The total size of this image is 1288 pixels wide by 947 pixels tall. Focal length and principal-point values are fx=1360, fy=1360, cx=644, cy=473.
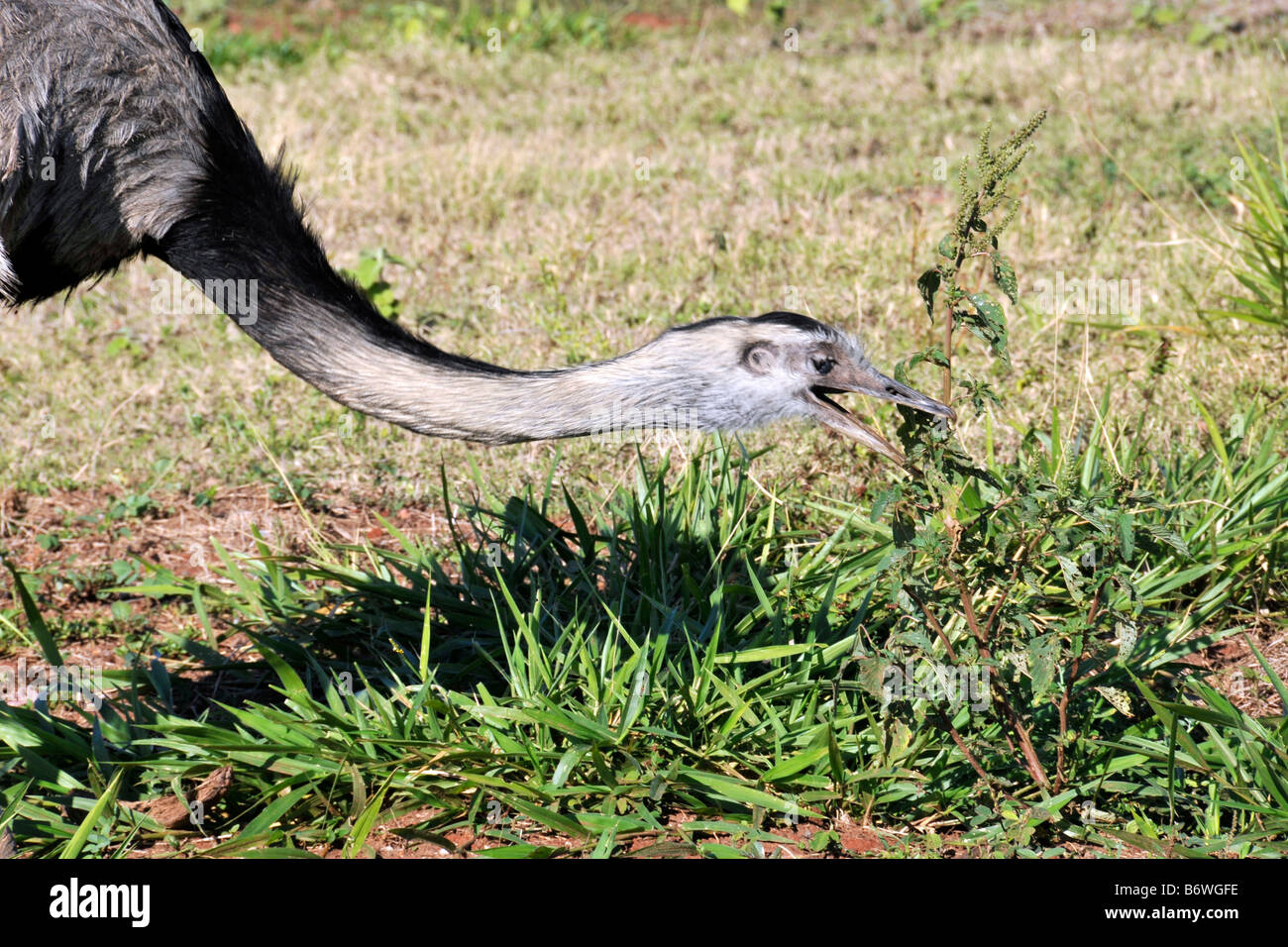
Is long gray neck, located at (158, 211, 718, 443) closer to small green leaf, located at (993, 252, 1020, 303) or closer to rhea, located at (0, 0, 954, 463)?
rhea, located at (0, 0, 954, 463)

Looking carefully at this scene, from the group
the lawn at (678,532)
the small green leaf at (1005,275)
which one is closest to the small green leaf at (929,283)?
the small green leaf at (1005,275)

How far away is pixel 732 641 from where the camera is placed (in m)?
4.10

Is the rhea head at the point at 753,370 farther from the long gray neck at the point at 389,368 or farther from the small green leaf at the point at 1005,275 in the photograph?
the small green leaf at the point at 1005,275

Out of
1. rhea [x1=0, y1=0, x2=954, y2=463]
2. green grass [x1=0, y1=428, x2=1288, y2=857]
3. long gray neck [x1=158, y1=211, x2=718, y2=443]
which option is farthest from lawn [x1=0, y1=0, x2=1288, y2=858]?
long gray neck [x1=158, y1=211, x2=718, y2=443]

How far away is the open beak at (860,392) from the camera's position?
349 centimetres

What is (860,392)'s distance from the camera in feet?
11.6

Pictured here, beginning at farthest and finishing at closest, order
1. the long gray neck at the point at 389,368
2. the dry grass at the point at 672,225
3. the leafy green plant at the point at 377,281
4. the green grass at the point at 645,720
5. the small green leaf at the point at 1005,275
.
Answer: the leafy green plant at the point at 377,281 < the dry grass at the point at 672,225 < the long gray neck at the point at 389,368 < the green grass at the point at 645,720 < the small green leaf at the point at 1005,275

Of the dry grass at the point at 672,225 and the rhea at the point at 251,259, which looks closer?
the rhea at the point at 251,259

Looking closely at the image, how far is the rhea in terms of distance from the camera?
3557 millimetres

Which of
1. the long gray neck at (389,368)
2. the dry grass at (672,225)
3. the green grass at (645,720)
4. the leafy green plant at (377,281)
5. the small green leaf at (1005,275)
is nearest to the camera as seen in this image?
the small green leaf at (1005,275)

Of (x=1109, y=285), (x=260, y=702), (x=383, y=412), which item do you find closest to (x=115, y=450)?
(x=260, y=702)

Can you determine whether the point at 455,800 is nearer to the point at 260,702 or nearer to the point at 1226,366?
the point at 260,702

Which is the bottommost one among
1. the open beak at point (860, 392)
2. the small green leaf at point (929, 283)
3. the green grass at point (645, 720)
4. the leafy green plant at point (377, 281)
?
the green grass at point (645, 720)

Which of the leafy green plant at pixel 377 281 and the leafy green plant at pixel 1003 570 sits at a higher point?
the leafy green plant at pixel 377 281
